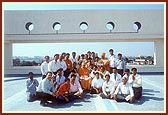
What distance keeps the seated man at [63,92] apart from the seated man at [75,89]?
22 cm

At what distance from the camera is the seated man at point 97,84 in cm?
730

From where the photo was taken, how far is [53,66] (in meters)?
7.02

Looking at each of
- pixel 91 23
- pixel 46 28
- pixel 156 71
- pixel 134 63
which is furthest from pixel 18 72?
pixel 156 71

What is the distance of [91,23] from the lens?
14.0 m

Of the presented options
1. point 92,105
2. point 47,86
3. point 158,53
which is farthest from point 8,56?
point 92,105

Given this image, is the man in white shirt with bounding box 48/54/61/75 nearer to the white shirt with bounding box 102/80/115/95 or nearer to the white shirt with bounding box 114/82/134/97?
the white shirt with bounding box 102/80/115/95

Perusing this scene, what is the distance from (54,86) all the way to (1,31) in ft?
7.50

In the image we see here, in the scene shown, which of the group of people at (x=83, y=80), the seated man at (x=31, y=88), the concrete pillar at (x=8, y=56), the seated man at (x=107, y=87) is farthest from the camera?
the concrete pillar at (x=8, y=56)

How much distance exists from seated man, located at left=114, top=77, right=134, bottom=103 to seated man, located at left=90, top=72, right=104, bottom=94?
978 millimetres

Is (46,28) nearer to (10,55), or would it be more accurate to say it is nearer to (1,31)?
(10,55)

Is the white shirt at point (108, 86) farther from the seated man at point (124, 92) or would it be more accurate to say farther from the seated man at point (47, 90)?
the seated man at point (47, 90)

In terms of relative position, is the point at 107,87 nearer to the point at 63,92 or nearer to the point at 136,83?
the point at 136,83

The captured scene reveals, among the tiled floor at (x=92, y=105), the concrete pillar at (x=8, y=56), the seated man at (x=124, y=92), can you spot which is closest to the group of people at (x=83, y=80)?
the seated man at (x=124, y=92)

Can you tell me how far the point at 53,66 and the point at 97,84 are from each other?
4.54 ft
